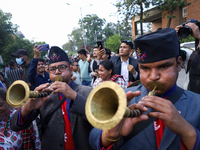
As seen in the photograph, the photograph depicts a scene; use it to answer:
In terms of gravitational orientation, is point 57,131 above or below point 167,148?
below

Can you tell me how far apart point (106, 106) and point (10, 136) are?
1896 mm

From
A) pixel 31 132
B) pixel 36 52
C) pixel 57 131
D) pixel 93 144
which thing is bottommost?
pixel 31 132

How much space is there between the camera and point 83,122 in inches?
79.8

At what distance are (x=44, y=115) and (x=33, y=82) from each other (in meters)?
2.22

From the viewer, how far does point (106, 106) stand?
1.07m

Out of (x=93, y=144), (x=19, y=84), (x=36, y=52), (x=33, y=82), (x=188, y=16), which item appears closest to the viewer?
(x=93, y=144)

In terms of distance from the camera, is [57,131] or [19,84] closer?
[19,84]

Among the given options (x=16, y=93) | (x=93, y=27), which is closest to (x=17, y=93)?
(x=16, y=93)

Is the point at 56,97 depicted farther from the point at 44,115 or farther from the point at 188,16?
the point at 188,16

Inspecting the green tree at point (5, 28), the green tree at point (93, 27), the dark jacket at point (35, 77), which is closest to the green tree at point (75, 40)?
the green tree at point (93, 27)

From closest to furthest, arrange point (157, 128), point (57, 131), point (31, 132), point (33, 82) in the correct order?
1. point (157, 128)
2. point (57, 131)
3. point (31, 132)
4. point (33, 82)

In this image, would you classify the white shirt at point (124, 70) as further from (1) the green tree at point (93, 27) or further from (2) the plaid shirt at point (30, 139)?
(1) the green tree at point (93, 27)

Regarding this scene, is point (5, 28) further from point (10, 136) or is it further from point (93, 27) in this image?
point (93, 27)

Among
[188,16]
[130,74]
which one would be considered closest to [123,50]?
[130,74]
